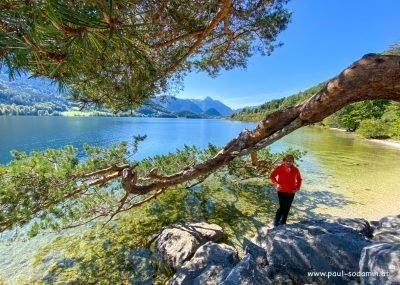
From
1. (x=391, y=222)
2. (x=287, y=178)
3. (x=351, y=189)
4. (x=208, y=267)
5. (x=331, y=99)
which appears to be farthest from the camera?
(x=351, y=189)

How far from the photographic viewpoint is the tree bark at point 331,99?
193 cm

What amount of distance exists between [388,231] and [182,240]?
386 cm

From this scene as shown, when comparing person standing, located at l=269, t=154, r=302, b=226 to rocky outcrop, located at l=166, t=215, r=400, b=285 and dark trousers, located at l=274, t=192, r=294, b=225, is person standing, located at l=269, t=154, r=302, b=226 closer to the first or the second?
dark trousers, located at l=274, t=192, r=294, b=225

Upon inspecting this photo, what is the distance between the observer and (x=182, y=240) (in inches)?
196

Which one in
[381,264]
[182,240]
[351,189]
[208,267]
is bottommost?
[351,189]

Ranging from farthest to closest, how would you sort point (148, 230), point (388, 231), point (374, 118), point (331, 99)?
point (374, 118) < point (148, 230) < point (388, 231) < point (331, 99)

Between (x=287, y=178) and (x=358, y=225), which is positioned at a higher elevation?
(x=287, y=178)

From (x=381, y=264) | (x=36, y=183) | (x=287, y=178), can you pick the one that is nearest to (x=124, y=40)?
(x=381, y=264)

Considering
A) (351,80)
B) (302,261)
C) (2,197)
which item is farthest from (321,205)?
(2,197)

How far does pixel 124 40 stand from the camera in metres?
1.18

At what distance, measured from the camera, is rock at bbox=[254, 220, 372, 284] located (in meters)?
3.01

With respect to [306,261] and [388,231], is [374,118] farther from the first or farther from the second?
[306,261]

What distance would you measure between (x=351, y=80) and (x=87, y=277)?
549 cm

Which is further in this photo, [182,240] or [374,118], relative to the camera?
[374,118]
